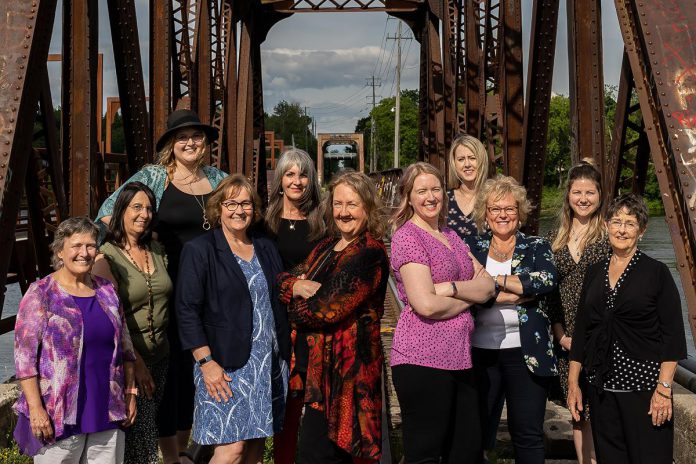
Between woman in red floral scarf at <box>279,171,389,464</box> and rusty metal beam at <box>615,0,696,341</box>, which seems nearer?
rusty metal beam at <box>615,0,696,341</box>

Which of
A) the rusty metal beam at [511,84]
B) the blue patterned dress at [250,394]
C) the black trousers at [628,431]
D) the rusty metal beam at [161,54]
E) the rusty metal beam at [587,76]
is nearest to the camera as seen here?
the black trousers at [628,431]

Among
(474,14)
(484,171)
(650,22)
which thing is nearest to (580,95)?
(484,171)

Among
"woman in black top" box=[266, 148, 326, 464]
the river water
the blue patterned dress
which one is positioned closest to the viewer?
the blue patterned dress

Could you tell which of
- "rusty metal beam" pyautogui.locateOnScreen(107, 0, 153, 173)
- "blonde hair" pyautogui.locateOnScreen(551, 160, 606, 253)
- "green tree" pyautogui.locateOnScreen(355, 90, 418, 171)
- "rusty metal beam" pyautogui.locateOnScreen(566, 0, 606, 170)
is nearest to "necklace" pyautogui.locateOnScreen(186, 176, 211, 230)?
"rusty metal beam" pyautogui.locateOnScreen(107, 0, 153, 173)

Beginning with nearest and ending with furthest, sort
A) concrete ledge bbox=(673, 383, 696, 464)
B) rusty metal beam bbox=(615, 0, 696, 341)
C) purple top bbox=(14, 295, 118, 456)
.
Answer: rusty metal beam bbox=(615, 0, 696, 341), purple top bbox=(14, 295, 118, 456), concrete ledge bbox=(673, 383, 696, 464)

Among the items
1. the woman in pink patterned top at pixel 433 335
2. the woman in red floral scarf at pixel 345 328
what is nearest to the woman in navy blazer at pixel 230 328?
the woman in red floral scarf at pixel 345 328

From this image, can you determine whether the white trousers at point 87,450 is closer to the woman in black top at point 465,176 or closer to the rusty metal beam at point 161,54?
the woman in black top at point 465,176

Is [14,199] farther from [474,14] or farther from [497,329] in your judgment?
[474,14]

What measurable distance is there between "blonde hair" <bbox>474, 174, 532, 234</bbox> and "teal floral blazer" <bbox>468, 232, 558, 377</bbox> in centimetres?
14

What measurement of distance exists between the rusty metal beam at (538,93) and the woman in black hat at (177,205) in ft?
7.40

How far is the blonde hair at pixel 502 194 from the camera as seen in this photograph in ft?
13.7

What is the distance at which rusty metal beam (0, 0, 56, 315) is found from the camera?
346 cm

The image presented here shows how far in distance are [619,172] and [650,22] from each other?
218cm

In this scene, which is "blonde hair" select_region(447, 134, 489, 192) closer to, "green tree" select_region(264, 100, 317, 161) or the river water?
the river water
